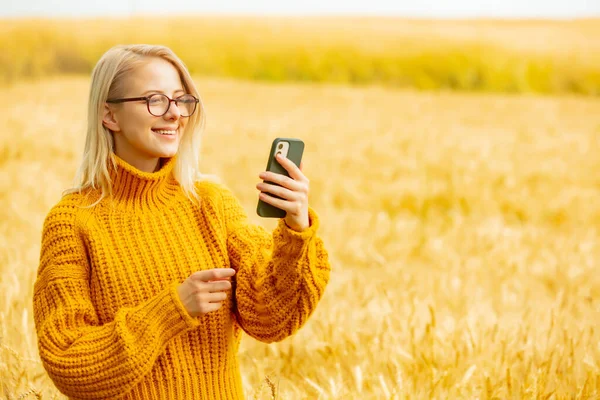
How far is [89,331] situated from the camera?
1.85m

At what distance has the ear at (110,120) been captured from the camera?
77.7 inches

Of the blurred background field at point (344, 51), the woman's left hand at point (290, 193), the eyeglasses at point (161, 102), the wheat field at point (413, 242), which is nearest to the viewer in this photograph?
the woman's left hand at point (290, 193)

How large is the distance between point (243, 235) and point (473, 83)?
14533mm

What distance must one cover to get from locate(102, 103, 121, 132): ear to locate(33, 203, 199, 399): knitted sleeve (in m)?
0.28

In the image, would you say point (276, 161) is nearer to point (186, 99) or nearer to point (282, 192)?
point (282, 192)

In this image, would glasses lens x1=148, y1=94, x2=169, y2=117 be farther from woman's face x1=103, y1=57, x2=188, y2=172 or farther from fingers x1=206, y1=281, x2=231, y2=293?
fingers x1=206, y1=281, x2=231, y2=293

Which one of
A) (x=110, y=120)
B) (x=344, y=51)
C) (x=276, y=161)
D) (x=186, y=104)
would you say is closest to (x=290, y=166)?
(x=276, y=161)

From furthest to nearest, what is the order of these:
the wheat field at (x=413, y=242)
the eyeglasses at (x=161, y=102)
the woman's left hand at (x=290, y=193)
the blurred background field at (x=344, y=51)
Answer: the blurred background field at (x=344, y=51)
the wheat field at (x=413, y=242)
the eyeglasses at (x=161, y=102)
the woman's left hand at (x=290, y=193)

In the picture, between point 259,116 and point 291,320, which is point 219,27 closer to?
point 259,116

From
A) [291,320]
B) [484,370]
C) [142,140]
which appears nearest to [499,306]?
[484,370]

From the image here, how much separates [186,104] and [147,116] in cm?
12

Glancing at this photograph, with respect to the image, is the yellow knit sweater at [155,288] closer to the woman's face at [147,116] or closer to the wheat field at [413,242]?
the woman's face at [147,116]

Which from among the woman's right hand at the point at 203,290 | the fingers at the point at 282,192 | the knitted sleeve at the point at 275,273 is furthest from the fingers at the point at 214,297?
the fingers at the point at 282,192

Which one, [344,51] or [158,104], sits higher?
[344,51]
